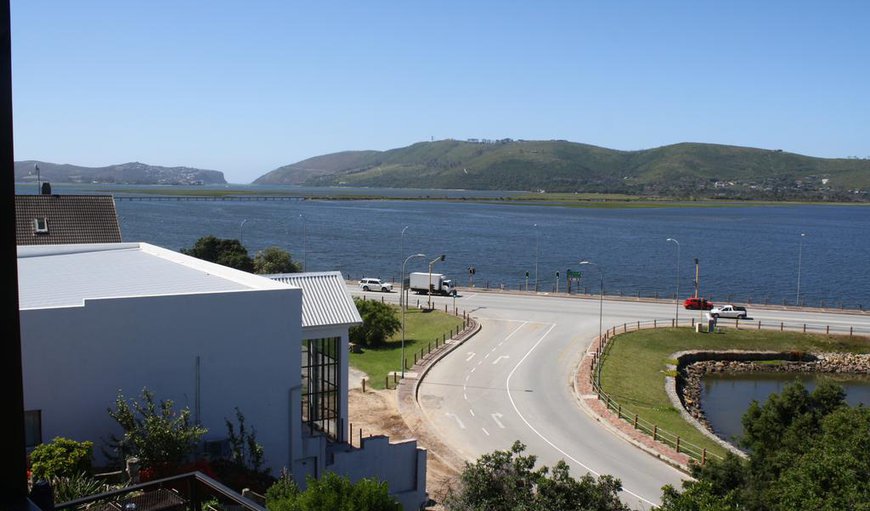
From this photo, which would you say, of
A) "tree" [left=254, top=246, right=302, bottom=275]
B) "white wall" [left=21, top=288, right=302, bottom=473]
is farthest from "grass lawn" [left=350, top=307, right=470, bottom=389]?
"white wall" [left=21, top=288, right=302, bottom=473]

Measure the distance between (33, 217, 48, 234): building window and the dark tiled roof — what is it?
45 millimetres

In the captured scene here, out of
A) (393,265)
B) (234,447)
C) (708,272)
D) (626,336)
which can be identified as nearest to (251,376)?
(234,447)

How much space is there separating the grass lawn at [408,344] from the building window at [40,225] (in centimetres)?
1615

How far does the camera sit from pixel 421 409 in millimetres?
30391

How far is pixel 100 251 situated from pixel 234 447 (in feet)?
45.4

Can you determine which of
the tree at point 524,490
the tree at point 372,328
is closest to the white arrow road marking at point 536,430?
the tree at point 372,328

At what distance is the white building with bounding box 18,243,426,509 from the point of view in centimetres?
1650

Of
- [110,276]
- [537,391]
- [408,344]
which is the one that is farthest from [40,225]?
[537,391]

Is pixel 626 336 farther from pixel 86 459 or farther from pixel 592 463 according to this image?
pixel 86 459

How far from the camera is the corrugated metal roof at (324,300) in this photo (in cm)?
2084

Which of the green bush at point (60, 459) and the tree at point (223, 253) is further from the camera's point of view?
the tree at point (223, 253)

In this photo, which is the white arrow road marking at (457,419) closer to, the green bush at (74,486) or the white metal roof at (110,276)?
the white metal roof at (110,276)

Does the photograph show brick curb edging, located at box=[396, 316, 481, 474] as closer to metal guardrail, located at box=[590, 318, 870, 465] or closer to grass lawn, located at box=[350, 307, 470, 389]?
grass lawn, located at box=[350, 307, 470, 389]

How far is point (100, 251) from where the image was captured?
28.2 m
